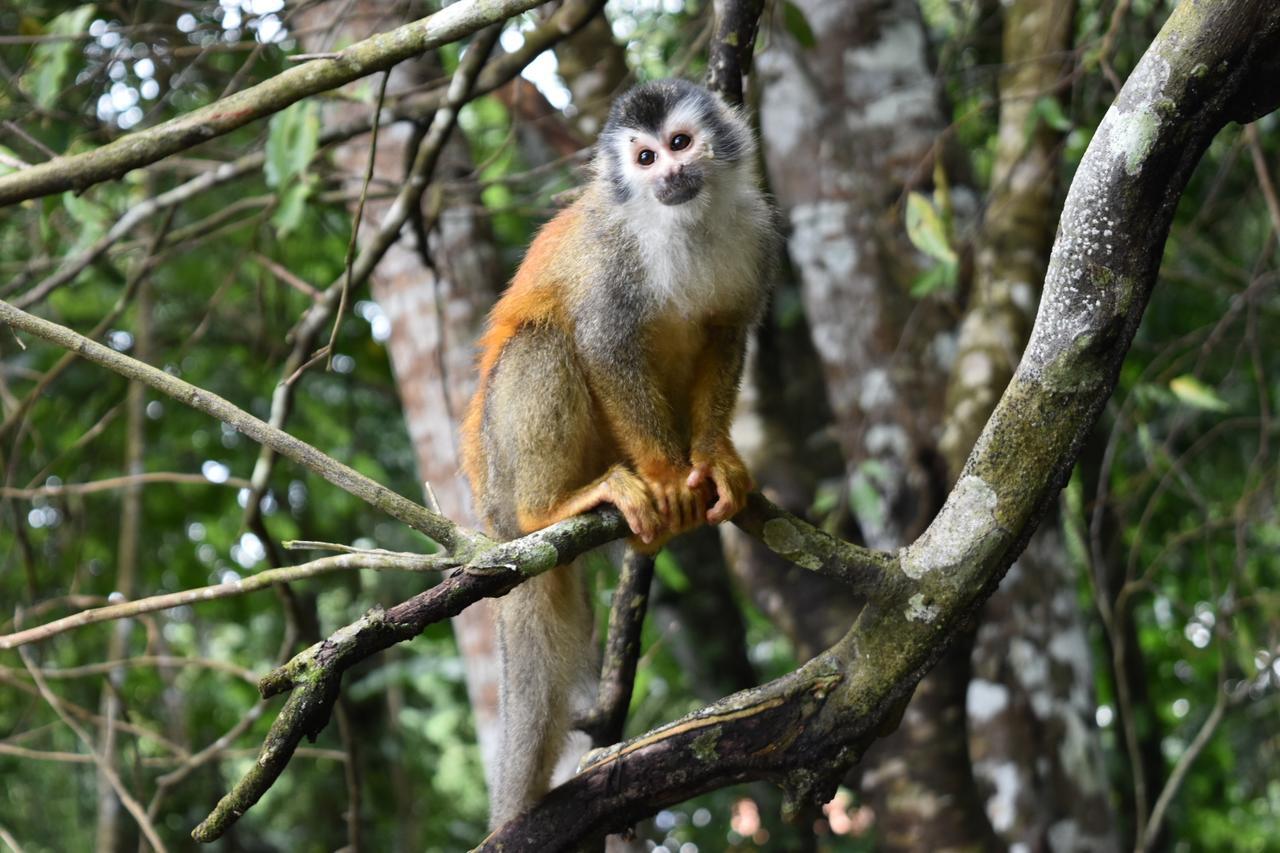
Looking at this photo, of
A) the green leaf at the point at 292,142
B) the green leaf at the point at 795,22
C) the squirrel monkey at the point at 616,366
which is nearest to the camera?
the squirrel monkey at the point at 616,366

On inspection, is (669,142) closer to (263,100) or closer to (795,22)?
(795,22)

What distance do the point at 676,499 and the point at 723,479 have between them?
142 mm

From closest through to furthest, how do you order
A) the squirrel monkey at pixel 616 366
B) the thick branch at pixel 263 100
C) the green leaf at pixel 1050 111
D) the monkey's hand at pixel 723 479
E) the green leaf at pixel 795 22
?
the thick branch at pixel 263 100 → the monkey's hand at pixel 723 479 → the squirrel monkey at pixel 616 366 → the green leaf at pixel 795 22 → the green leaf at pixel 1050 111

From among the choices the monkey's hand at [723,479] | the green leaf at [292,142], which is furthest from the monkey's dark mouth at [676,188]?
the green leaf at [292,142]

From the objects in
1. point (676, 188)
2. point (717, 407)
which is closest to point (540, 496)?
point (717, 407)

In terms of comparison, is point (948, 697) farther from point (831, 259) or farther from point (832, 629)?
point (831, 259)

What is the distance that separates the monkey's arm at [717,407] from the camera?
3.42 metres

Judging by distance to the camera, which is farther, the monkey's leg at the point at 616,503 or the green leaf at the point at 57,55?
the green leaf at the point at 57,55

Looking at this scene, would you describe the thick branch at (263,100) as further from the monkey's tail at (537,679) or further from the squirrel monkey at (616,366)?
the monkey's tail at (537,679)

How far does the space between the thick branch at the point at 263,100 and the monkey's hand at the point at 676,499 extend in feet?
4.20

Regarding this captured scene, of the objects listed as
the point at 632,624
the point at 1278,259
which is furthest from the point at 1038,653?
the point at 1278,259

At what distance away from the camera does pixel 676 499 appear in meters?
3.38

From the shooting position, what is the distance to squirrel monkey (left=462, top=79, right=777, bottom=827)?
3457 mm

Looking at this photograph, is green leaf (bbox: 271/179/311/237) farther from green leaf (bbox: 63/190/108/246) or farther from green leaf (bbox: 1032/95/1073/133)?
Answer: green leaf (bbox: 1032/95/1073/133)
